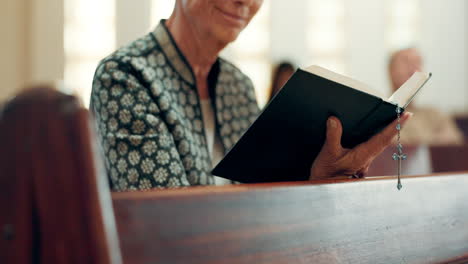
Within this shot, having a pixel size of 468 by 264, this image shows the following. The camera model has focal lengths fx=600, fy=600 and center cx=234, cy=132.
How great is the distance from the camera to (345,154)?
1468mm

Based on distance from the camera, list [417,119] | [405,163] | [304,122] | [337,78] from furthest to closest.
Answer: [417,119] < [405,163] < [304,122] < [337,78]

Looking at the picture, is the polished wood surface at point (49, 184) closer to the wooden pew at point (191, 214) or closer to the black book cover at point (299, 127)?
the wooden pew at point (191, 214)

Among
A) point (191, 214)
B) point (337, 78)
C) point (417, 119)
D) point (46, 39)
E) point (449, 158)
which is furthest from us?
point (46, 39)

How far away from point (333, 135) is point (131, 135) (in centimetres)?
56

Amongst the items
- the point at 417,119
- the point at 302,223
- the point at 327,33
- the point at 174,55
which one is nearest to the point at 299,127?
the point at 302,223

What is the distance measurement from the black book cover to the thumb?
0.01 meters

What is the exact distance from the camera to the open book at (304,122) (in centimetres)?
124

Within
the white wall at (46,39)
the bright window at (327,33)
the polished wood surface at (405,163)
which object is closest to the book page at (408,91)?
the polished wood surface at (405,163)

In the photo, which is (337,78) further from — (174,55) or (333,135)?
(174,55)

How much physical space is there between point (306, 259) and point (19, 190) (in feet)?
1.73

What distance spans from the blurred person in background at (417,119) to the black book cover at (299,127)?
319 centimetres

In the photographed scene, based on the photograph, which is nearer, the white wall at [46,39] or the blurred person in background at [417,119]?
the blurred person in background at [417,119]

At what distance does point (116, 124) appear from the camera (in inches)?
65.1

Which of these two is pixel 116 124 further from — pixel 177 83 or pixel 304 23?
pixel 304 23
